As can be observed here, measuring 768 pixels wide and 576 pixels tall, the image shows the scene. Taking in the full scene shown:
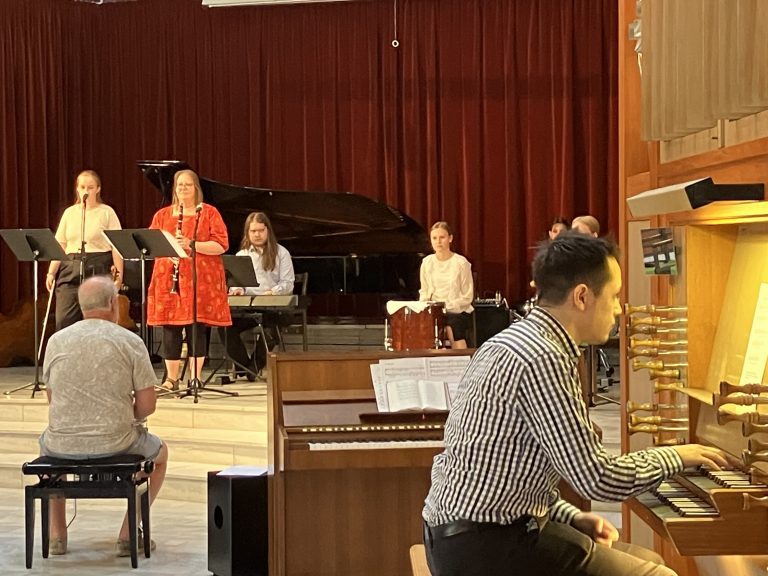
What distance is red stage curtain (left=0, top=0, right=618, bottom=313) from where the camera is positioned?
1131cm

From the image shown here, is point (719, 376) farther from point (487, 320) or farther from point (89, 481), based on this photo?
point (487, 320)

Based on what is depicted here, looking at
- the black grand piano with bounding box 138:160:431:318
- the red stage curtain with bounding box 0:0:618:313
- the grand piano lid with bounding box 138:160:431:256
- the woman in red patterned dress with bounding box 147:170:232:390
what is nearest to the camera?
the woman in red patterned dress with bounding box 147:170:232:390

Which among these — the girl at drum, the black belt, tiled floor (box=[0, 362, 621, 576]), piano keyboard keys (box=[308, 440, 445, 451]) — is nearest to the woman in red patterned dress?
tiled floor (box=[0, 362, 621, 576])

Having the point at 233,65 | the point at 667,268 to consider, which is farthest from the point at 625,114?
the point at 233,65

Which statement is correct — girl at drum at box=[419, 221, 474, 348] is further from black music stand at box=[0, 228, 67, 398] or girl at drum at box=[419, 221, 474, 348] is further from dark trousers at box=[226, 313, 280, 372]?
black music stand at box=[0, 228, 67, 398]

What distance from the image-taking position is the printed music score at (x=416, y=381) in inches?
177

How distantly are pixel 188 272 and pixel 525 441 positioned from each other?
5595 mm

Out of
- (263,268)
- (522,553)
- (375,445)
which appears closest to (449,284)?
(263,268)

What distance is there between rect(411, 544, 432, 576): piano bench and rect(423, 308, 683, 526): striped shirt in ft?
1.82

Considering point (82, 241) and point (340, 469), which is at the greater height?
point (82, 241)

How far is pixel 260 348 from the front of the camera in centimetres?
970

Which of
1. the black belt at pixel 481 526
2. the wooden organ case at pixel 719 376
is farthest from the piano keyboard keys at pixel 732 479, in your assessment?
the black belt at pixel 481 526

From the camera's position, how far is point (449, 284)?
910 centimetres

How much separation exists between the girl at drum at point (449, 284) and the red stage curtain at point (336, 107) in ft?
7.94
